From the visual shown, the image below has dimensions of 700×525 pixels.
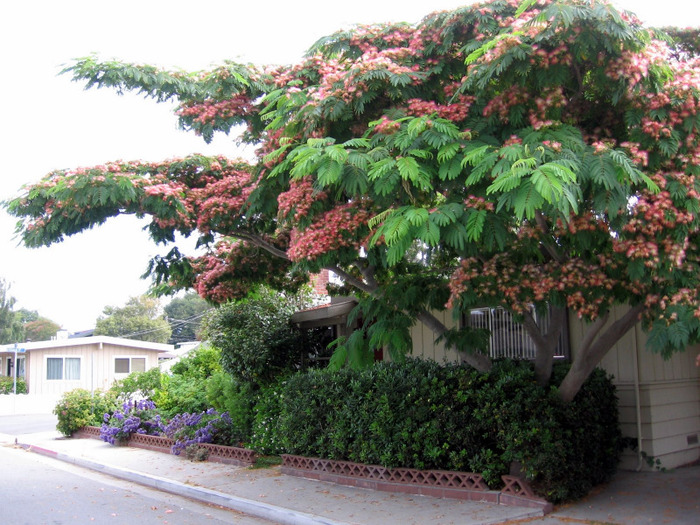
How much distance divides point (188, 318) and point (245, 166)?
69073 mm

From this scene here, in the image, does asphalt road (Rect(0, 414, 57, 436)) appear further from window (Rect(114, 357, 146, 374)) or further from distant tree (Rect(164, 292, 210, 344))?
distant tree (Rect(164, 292, 210, 344))

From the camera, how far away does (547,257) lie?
8398 mm

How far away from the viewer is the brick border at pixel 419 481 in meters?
8.29

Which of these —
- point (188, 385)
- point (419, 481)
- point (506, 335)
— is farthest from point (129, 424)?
point (506, 335)

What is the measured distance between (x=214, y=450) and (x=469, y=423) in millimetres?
6300

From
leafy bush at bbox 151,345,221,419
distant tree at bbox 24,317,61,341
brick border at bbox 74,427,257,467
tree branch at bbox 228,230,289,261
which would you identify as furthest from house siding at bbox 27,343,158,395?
distant tree at bbox 24,317,61,341

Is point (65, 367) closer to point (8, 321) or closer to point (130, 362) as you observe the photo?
point (130, 362)

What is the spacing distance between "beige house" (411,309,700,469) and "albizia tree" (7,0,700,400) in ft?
Result: 2.67

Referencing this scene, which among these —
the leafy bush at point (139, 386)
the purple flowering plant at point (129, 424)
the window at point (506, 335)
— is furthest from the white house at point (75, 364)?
the window at point (506, 335)

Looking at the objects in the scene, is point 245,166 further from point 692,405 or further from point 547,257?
point 692,405

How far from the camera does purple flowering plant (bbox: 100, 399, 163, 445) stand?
15906mm

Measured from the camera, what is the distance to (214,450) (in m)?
13.2

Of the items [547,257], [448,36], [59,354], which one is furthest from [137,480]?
[59,354]

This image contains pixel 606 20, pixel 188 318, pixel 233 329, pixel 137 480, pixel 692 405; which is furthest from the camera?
pixel 188 318
